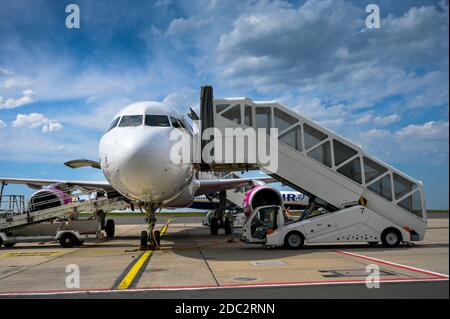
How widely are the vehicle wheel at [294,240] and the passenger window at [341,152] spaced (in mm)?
2623

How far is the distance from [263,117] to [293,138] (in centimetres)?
116

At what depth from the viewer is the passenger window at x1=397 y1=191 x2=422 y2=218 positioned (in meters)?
12.5

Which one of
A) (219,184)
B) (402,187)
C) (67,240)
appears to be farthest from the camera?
(219,184)

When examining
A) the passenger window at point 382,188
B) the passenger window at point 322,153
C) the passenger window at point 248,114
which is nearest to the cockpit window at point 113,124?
the passenger window at point 248,114

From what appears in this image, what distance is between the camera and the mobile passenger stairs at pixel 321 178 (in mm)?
12000

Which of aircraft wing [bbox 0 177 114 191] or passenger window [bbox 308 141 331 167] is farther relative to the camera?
aircraft wing [bbox 0 177 114 191]

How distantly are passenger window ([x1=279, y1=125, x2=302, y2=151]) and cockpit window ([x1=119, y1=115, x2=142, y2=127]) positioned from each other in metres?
4.50

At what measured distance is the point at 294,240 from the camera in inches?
475

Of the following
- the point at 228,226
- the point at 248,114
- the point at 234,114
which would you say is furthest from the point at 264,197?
the point at 228,226

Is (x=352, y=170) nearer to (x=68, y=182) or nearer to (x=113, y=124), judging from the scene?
(x=113, y=124)

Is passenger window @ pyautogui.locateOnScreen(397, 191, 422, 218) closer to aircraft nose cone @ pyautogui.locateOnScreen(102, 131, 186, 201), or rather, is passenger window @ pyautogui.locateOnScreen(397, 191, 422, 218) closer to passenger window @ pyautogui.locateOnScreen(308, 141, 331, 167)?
passenger window @ pyautogui.locateOnScreen(308, 141, 331, 167)

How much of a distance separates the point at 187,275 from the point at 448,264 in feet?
20.7

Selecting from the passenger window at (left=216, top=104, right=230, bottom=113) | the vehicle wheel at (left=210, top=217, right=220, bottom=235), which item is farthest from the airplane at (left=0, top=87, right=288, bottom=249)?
the vehicle wheel at (left=210, top=217, right=220, bottom=235)
